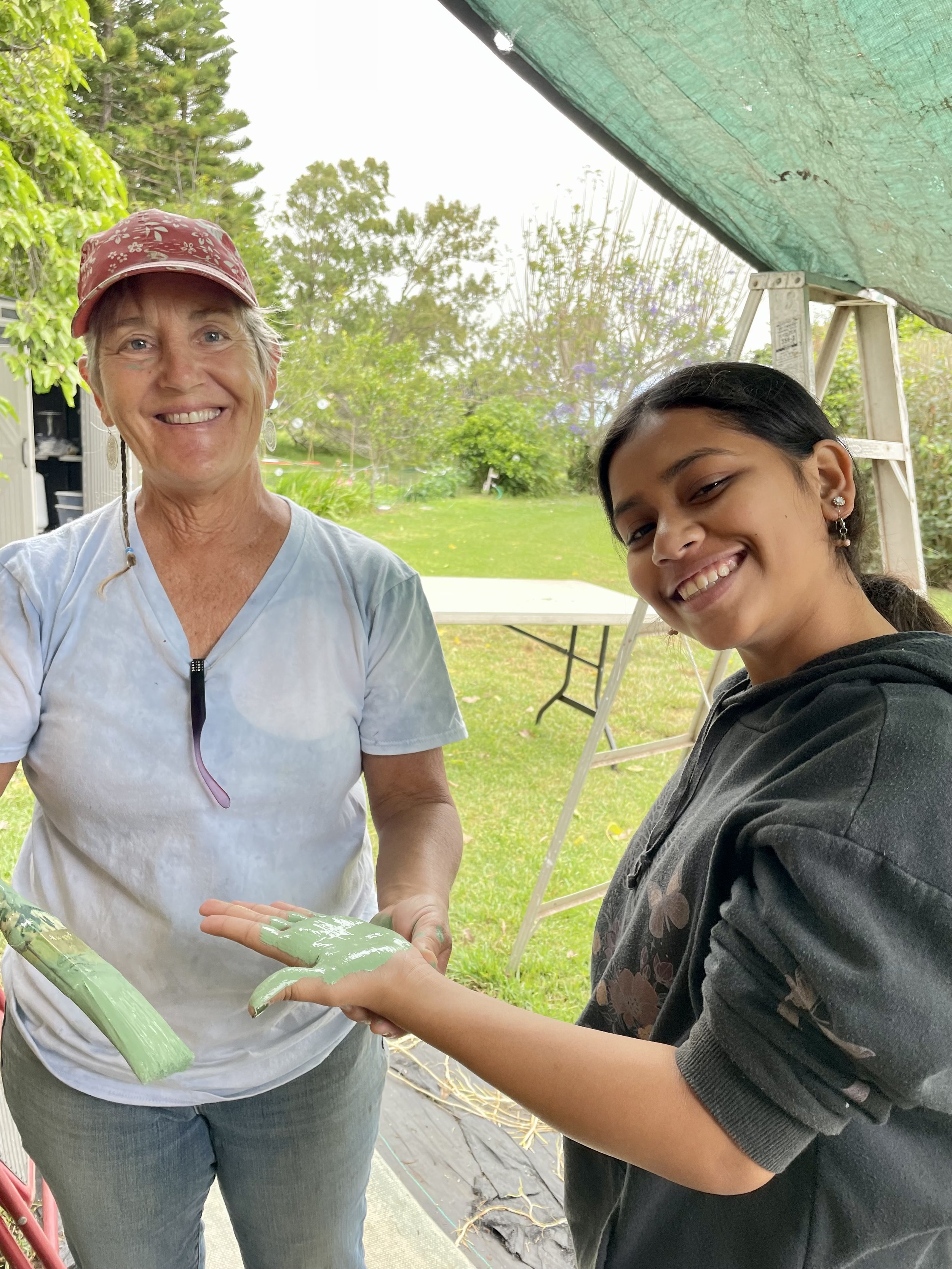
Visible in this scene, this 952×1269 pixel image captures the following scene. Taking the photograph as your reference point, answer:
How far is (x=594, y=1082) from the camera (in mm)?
674

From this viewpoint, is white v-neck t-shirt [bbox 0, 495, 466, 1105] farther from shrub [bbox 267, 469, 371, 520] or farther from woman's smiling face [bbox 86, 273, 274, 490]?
shrub [bbox 267, 469, 371, 520]

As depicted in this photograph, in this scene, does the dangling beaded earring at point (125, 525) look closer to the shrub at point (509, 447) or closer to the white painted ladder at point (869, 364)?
the white painted ladder at point (869, 364)

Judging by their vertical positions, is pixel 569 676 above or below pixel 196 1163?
below

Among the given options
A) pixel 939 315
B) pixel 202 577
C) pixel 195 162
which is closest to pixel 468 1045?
pixel 202 577

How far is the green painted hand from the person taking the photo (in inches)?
32.3

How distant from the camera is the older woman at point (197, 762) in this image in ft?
3.36

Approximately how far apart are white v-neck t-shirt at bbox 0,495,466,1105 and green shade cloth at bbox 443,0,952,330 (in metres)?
0.73

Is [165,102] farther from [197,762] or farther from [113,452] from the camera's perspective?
[197,762]

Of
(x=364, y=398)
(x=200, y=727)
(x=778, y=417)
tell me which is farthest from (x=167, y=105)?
(x=778, y=417)

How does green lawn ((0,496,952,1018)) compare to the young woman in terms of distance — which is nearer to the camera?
the young woman

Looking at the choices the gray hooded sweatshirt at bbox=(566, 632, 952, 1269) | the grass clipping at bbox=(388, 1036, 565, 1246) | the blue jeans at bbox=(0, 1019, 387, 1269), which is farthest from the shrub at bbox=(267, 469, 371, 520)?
the gray hooded sweatshirt at bbox=(566, 632, 952, 1269)

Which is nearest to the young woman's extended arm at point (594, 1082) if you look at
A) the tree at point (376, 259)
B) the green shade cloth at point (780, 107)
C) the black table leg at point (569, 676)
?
the green shade cloth at point (780, 107)

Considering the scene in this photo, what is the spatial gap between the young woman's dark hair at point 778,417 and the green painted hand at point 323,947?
604 millimetres

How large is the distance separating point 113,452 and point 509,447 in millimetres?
4565
